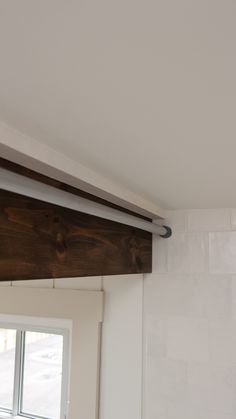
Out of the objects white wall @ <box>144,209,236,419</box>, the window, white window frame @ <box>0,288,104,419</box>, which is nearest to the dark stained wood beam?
white wall @ <box>144,209,236,419</box>

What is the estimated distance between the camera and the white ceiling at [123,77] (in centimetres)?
27

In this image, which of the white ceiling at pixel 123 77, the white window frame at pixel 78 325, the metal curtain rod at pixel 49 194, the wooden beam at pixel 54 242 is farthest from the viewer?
the white window frame at pixel 78 325

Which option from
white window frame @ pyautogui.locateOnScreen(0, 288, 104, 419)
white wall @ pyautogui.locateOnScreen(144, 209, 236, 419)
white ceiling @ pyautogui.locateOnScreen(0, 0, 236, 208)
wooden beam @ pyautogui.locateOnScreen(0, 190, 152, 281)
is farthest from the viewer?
white window frame @ pyautogui.locateOnScreen(0, 288, 104, 419)

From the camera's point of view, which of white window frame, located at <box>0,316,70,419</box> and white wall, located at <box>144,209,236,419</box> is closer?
white wall, located at <box>144,209,236,419</box>

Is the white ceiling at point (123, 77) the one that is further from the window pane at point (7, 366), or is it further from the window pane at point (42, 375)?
the window pane at point (7, 366)

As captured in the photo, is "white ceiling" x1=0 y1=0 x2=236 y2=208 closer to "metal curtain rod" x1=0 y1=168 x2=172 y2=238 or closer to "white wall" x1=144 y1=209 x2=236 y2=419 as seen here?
"metal curtain rod" x1=0 y1=168 x2=172 y2=238

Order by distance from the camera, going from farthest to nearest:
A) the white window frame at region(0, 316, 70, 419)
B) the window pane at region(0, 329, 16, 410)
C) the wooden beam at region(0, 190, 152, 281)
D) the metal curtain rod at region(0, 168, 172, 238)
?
the window pane at region(0, 329, 16, 410), the white window frame at region(0, 316, 70, 419), the wooden beam at region(0, 190, 152, 281), the metal curtain rod at region(0, 168, 172, 238)

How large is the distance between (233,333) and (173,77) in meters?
0.91

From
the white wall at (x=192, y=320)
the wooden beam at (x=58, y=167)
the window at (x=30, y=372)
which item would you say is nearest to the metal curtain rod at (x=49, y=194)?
the wooden beam at (x=58, y=167)

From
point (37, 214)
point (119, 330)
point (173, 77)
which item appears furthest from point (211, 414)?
point (173, 77)

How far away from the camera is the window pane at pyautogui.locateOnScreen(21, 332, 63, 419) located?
4.86 ft

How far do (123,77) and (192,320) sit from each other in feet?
3.04

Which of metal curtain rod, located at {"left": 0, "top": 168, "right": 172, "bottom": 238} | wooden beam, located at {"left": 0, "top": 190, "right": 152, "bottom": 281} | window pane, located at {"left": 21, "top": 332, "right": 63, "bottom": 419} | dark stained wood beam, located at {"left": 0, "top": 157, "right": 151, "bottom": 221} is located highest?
dark stained wood beam, located at {"left": 0, "top": 157, "right": 151, "bottom": 221}

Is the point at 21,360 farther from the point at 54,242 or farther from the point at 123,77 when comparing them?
the point at 123,77
